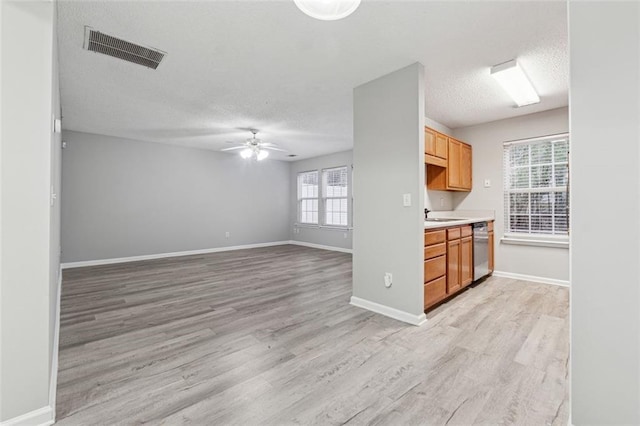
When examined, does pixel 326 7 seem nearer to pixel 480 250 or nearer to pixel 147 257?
pixel 480 250

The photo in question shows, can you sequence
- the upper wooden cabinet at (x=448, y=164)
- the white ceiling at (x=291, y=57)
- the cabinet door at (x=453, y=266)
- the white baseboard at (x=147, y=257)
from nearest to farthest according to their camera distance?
the white ceiling at (x=291, y=57)
the cabinet door at (x=453, y=266)
the upper wooden cabinet at (x=448, y=164)
the white baseboard at (x=147, y=257)

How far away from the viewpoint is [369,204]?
309 cm

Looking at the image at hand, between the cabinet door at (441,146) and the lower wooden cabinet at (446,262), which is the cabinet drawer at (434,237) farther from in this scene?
the cabinet door at (441,146)

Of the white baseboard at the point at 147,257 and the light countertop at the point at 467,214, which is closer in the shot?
the light countertop at the point at 467,214

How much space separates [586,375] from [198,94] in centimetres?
409

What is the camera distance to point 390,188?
288 cm

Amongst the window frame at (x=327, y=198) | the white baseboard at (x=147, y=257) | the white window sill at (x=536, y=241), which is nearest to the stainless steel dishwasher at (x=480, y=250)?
the white window sill at (x=536, y=241)

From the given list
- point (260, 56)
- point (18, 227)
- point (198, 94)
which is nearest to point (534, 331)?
point (260, 56)

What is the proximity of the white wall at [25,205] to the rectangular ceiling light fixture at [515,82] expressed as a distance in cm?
342

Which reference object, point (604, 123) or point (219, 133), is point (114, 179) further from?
point (604, 123)

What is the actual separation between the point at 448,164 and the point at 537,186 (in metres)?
1.42

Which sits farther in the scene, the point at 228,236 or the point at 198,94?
the point at 228,236

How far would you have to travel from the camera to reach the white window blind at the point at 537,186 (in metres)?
3.99

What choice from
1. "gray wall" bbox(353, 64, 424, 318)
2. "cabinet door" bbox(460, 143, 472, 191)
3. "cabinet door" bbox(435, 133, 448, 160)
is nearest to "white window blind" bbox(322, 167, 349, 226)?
"cabinet door" bbox(460, 143, 472, 191)
